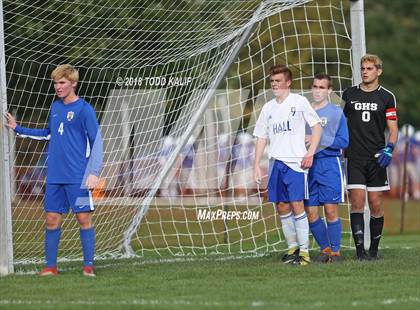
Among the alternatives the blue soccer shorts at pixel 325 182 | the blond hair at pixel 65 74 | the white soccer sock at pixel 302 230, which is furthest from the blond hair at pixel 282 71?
the blond hair at pixel 65 74

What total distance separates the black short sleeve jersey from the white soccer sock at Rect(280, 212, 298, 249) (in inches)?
37.2

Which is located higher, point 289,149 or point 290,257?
point 289,149

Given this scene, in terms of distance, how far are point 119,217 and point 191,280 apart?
3732mm

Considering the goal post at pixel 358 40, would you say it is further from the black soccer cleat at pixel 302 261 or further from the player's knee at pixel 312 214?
the black soccer cleat at pixel 302 261

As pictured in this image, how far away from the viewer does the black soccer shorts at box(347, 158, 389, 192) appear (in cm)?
1050

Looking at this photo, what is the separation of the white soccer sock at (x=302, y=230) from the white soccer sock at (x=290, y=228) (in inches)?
9.4

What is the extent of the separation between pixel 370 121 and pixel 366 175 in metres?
0.55

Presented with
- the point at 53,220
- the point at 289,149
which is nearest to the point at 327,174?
the point at 289,149

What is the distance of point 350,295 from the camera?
7879 millimetres

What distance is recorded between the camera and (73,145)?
915 cm

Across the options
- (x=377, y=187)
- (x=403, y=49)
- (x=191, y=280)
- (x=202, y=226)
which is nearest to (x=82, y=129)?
(x=191, y=280)

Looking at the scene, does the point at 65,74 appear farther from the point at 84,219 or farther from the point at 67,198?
the point at 84,219

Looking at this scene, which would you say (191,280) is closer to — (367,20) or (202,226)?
(202,226)

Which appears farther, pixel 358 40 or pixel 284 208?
pixel 358 40
